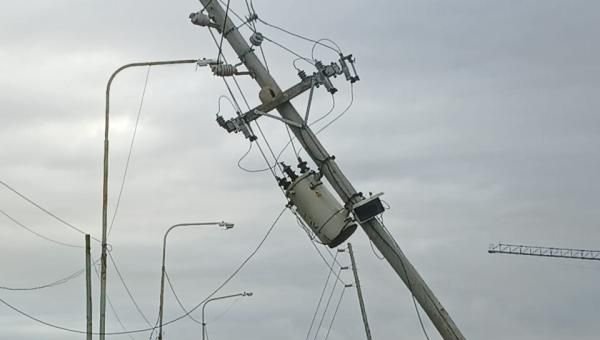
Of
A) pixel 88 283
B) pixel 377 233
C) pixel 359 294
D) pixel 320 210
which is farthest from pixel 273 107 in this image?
pixel 359 294

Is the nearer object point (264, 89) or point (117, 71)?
point (264, 89)

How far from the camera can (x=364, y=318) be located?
68.1 m

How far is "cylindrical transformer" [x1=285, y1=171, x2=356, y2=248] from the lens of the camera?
3006 centimetres

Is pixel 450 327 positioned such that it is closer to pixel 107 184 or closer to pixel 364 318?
pixel 107 184

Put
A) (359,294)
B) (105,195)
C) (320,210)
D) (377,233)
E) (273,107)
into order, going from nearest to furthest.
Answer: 1. (320,210)
2. (377,233)
3. (273,107)
4. (105,195)
5. (359,294)

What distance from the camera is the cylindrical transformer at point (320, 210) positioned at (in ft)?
98.6

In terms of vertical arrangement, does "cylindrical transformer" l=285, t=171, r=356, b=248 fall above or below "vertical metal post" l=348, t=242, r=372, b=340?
below

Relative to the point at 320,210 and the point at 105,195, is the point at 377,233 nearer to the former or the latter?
the point at 320,210

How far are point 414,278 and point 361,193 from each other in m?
2.88

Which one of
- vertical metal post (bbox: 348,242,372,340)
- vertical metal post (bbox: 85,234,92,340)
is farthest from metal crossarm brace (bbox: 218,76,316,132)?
vertical metal post (bbox: 348,242,372,340)

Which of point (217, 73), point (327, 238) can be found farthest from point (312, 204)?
point (217, 73)

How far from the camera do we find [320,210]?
1190 inches

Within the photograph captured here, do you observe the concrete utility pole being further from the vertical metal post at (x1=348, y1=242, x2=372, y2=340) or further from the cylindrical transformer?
the vertical metal post at (x1=348, y1=242, x2=372, y2=340)

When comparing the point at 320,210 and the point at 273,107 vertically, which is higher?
the point at 273,107
